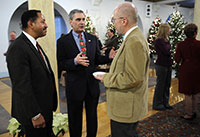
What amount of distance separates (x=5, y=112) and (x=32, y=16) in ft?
9.91

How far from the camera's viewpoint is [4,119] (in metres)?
3.53

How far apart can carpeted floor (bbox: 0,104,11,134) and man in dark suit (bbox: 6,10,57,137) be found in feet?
5.75

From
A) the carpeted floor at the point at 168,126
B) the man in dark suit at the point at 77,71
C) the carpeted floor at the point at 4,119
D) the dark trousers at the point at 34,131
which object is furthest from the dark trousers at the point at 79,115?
the carpeted floor at the point at 4,119

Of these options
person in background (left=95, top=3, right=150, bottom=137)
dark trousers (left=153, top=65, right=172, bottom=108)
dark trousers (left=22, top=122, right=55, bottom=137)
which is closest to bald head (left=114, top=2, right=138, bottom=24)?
person in background (left=95, top=3, right=150, bottom=137)

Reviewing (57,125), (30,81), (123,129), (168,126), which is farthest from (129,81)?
(168,126)

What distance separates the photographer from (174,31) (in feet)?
24.0

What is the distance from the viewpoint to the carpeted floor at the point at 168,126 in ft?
9.40

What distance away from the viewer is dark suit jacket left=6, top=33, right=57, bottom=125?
4.78ft

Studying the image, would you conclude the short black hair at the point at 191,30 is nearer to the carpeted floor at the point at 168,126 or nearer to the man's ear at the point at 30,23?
the carpeted floor at the point at 168,126

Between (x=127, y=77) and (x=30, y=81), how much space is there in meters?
0.81

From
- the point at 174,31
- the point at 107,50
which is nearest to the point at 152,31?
the point at 174,31

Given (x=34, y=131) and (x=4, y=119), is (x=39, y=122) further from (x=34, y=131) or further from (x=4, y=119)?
(x=4, y=119)

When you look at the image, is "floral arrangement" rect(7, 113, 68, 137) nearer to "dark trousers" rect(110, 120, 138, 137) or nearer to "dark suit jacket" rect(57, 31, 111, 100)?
"dark suit jacket" rect(57, 31, 111, 100)

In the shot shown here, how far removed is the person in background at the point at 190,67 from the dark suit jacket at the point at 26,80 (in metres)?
2.49
